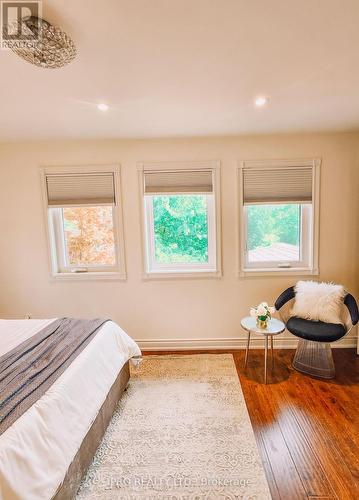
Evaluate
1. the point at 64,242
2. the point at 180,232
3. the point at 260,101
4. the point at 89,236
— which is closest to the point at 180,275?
the point at 180,232

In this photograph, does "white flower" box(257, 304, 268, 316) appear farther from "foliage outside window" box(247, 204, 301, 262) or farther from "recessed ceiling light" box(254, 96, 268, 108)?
"recessed ceiling light" box(254, 96, 268, 108)

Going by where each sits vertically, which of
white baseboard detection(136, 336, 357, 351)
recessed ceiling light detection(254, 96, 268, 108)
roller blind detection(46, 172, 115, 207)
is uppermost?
recessed ceiling light detection(254, 96, 268, 108)

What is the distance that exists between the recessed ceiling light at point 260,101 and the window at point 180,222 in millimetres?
930

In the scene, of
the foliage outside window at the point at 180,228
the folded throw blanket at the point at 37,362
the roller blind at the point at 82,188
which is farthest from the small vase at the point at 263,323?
the roller blind at the point at 82,188

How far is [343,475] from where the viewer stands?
1632mm

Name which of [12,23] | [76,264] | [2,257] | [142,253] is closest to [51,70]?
[12,23]

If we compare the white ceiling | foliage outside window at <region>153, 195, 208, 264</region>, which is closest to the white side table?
foliage outside window at <region>153, 195, 208, 264</region>

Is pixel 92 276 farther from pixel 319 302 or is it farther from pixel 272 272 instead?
pixel 319 302

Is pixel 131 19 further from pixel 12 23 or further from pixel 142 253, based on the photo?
pixel 142 253

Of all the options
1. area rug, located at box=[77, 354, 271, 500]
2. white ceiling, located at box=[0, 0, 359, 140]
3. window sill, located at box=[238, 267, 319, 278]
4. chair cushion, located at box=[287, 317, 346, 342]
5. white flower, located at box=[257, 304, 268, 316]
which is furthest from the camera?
window sill, located at box=[238, 267, 319, 278]

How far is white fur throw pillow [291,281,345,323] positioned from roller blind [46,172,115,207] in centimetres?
230

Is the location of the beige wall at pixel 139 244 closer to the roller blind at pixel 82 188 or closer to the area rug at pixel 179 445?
the roller blind at pixel 82 188

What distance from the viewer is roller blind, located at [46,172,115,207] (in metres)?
3.11

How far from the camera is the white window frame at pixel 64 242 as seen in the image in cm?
309
